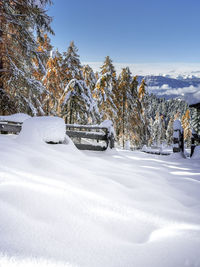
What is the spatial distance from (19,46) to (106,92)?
14789 millimetres

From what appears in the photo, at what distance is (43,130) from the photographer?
5.04 m

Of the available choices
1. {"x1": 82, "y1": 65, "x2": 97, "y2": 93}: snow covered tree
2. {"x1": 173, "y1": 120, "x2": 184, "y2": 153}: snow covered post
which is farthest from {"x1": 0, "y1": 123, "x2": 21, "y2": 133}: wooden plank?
{"x1": 82, "y1": 65, "x2": 97, "y2": 93}: snow covered tree

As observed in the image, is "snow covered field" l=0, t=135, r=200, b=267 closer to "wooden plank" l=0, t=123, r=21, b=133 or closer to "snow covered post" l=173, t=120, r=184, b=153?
"wooden plank" l=0, t=123, r=21, b=133

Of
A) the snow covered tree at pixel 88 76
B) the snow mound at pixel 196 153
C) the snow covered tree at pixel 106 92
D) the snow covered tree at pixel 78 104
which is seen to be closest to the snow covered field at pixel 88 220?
the snow mound at pixel 196 153

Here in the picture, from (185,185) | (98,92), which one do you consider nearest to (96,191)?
(185,185)

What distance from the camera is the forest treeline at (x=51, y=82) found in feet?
26.2

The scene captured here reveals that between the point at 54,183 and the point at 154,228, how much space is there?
1.35 m

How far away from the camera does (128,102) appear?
82.5 feet

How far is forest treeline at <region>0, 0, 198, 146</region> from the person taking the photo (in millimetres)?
7996

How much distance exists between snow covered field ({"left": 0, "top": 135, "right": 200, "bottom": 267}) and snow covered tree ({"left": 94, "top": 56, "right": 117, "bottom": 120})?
19.2 metres

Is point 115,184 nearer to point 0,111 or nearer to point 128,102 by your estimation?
point 0,111

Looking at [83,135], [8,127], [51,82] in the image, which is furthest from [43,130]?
[51,82]

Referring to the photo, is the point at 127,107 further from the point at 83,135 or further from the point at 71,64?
the point at 83,135

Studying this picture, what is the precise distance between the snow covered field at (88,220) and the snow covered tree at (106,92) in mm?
19186
